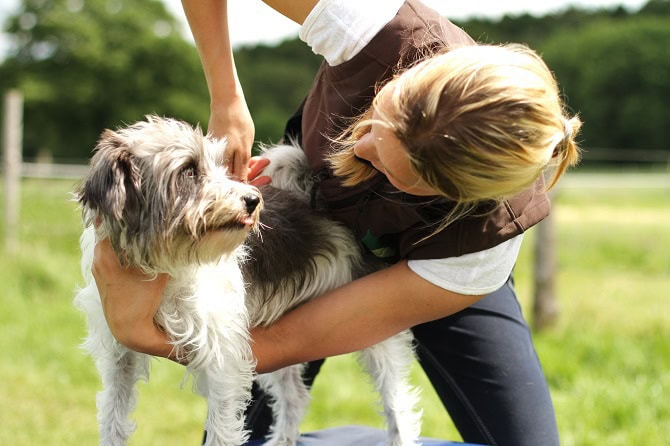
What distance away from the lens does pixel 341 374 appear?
6.12m

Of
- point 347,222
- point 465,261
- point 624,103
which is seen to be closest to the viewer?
point 465,261

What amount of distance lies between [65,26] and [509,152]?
5920 cm

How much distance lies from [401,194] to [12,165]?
8.58 metres

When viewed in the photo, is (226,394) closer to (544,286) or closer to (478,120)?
(478,120)

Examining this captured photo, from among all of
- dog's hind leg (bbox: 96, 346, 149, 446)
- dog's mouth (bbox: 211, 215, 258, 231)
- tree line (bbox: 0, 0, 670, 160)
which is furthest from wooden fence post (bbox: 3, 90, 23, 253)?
tree line (bbox: 0, 0, 670, 160)

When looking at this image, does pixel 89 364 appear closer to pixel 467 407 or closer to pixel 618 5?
pixel 467 407

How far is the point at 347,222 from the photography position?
3004 mm

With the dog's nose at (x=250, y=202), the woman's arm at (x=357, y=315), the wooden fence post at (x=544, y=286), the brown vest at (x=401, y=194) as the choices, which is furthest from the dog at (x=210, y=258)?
the wooden fence post at (x=544, y=286)

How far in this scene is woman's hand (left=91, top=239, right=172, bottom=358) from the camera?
2.45 m

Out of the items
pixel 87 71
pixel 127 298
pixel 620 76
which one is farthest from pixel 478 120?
pixel 620 76

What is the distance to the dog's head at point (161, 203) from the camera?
7.81 ft

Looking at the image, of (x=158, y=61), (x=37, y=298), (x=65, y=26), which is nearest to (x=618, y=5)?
(x=158, y=61)

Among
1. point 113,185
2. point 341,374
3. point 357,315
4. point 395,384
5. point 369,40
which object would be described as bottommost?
point 341,374

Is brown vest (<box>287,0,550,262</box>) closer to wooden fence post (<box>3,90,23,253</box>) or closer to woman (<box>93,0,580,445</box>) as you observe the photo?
woman (<box>93,0,580,445</box>)
